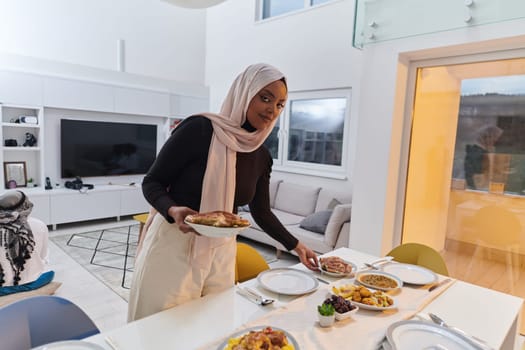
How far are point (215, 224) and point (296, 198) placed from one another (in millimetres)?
3652

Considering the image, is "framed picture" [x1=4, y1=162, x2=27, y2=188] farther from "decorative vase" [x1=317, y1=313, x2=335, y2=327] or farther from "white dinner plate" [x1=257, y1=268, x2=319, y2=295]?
"decorative vase" [x1=317, y1=313, x2=335, y2=327]

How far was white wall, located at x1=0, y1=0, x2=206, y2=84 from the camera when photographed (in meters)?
4.27

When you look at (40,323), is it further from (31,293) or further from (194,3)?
(31,293)

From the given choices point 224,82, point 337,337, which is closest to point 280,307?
point 337,337

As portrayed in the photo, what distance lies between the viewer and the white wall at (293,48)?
430cm

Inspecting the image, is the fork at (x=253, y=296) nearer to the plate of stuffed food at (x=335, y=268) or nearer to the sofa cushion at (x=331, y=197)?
the plate of stuffed food at (x=335, y=268)

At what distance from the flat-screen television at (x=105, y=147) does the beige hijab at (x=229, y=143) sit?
14.1 ft

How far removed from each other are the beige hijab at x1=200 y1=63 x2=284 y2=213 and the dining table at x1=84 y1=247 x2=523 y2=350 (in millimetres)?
346

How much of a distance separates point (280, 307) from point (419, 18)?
7.12 ft

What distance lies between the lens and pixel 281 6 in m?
5.18

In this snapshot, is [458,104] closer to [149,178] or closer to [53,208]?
[149,178]

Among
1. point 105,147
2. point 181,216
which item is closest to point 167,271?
point 181,216

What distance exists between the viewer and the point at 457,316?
1.21 meters

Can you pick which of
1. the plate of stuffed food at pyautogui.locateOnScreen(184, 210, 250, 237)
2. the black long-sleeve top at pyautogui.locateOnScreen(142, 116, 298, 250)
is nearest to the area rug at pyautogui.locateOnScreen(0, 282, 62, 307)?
the black long-sleeve top at pyautogui.locateOnScreen(142, 116, 298, 250)
